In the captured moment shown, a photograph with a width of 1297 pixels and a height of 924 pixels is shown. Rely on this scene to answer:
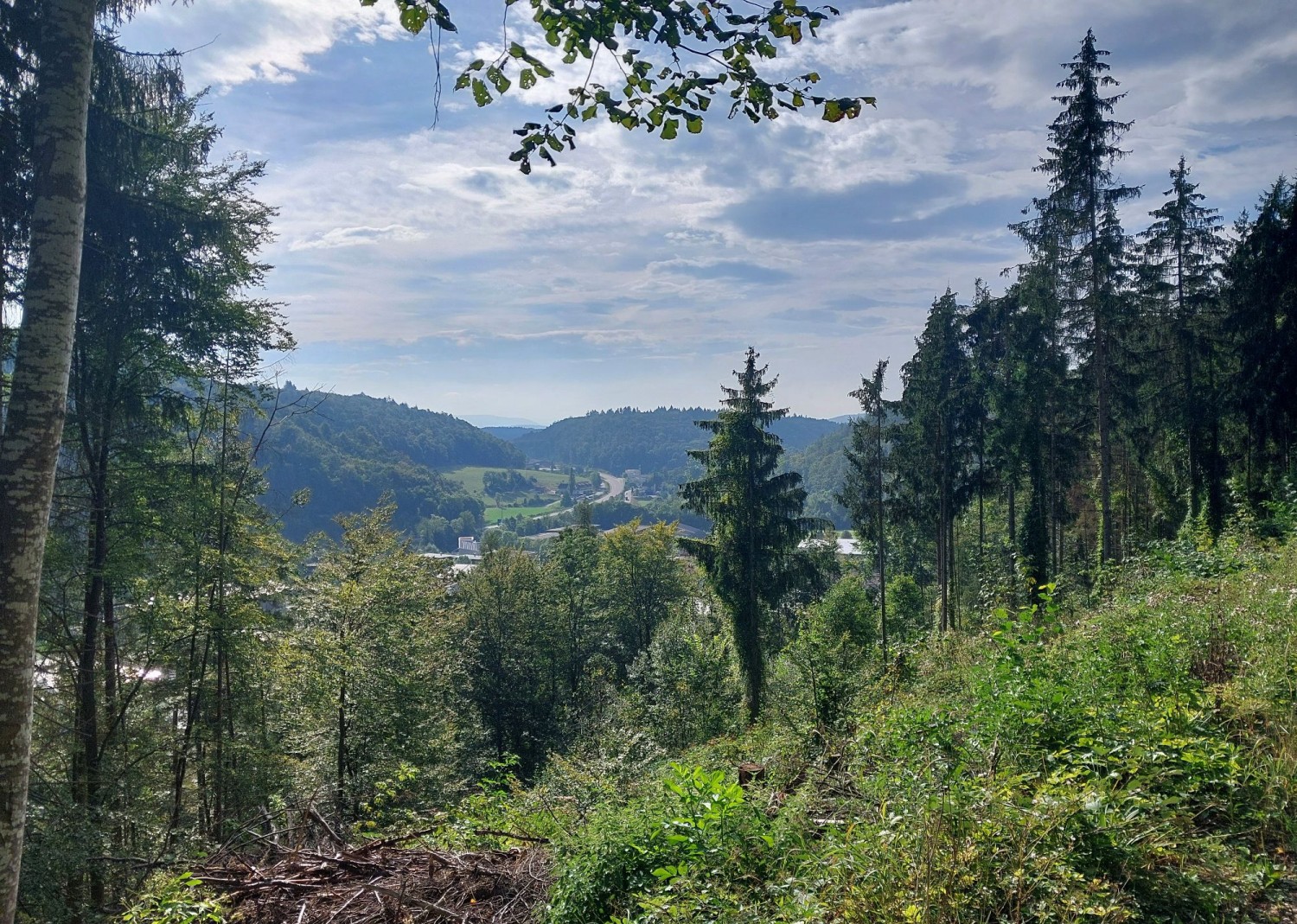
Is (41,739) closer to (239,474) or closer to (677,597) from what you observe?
(239,474)

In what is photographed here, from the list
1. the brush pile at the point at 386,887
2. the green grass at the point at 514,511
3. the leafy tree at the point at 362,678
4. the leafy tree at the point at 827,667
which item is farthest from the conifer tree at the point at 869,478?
the green grass at the point at 514,511

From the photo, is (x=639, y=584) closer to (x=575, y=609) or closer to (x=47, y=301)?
(x=575, y=609)

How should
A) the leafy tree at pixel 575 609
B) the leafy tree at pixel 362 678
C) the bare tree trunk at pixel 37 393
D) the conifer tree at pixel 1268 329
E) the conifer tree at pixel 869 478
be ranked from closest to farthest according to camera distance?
the bare tree trunk at pixel 37 393 < the leafy tree at pixel 362 678 < the conifer tree at pixel 1268 329 < the conifer tree at pixel 869 478 < the leafy tree at pixel 575 609

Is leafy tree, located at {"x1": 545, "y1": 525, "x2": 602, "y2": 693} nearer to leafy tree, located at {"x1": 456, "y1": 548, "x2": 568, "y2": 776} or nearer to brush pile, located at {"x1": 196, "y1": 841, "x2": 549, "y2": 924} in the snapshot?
leafy tree, located at {"x1": 456, "y1": 548, "x2": 568, "y2": 776}

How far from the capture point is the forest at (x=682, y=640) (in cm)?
271

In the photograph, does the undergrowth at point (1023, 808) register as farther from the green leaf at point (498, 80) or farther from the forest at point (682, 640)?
the green leaf at point (498, 80)

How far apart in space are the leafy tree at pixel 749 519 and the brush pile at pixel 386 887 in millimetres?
15692

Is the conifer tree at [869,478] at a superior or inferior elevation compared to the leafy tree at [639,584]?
superior

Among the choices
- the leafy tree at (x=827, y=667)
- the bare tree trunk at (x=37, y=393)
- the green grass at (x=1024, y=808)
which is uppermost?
the bare tree trunk at (x=37, y=393)

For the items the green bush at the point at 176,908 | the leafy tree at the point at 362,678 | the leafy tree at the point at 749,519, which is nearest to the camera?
the green bush at the point at 176,908

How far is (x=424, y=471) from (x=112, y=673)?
6770 inches

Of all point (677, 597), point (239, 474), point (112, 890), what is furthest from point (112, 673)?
point (677, 597)

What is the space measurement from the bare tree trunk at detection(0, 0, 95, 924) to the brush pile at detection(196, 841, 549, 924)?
161 cm

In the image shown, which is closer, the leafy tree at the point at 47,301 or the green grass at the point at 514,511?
the leafy tree at the point at 47,301
